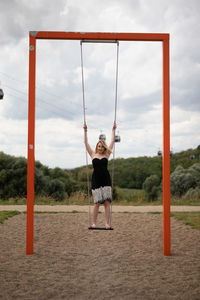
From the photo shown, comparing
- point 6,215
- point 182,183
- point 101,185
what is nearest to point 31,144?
point 101,185

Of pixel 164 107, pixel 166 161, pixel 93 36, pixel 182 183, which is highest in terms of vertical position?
pixel 93 36

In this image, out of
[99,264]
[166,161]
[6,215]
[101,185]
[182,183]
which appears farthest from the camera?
[182,183]

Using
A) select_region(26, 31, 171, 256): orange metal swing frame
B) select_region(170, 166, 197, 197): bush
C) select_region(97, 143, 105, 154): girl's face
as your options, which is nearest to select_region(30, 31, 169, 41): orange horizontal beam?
select_region(26, 31, 171, 256): orange metal swing frame

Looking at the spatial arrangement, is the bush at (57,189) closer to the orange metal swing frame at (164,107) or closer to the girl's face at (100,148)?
the girl's face at (100,148)

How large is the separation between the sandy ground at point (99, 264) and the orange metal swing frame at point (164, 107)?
449 mm

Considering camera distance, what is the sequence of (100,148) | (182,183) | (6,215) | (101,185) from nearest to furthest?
(101,185)
(100,148)
(6,215)
(182,183)

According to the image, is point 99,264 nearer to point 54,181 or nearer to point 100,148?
point 100,148

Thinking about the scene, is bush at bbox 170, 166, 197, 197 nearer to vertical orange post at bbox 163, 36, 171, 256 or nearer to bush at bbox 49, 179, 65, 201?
bush at bbox 49, 179, 65, 201

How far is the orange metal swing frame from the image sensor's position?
4645 mm

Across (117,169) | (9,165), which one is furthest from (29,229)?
(117,169)

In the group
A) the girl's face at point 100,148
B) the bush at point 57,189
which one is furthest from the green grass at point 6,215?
the bush at point 57,189

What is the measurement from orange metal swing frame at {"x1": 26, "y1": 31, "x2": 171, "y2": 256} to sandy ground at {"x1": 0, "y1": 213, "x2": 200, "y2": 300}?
45 cm

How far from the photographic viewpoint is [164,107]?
15.5ft

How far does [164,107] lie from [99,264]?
2.50 meters
